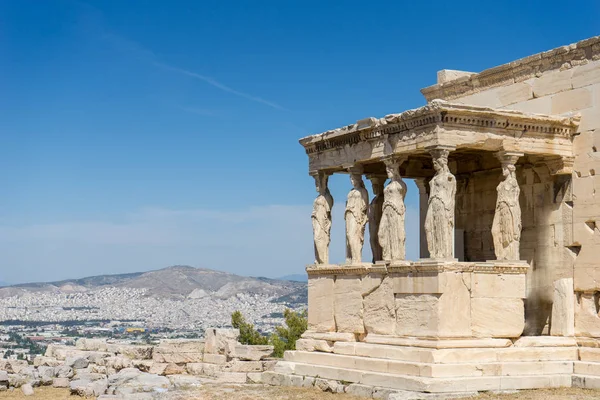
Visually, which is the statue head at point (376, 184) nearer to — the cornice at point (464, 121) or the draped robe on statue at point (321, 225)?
the draped robe on statue at point (321, 225)

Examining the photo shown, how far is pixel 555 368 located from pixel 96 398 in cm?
762

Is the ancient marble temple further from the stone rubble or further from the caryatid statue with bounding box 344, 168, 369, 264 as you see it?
the stone rubble

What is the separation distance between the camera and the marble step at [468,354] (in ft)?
52.6

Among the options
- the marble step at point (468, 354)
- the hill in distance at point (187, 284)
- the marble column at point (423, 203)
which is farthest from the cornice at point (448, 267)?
the hill in distance at point (187, 284)

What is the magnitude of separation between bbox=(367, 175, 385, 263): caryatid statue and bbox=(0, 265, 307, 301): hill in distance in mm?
→ 92676

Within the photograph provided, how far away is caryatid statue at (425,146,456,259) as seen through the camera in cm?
1658

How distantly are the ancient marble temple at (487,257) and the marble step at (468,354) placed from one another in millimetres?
21

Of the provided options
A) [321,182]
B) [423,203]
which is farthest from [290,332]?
[321,182]

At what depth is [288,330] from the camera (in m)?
31.2

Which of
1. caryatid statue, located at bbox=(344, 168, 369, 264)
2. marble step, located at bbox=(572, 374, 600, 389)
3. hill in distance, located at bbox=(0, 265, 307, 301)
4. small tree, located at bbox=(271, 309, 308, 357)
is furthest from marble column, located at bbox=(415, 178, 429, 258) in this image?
hill in distance, located at bbox=(0, 265, 307, 301)

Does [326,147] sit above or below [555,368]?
above

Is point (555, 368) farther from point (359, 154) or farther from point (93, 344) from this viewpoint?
point (93, 344)

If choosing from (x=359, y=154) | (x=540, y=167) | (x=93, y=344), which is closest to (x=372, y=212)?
(x=359, y=154)

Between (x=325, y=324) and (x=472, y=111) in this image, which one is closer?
(x=472, y=111)
